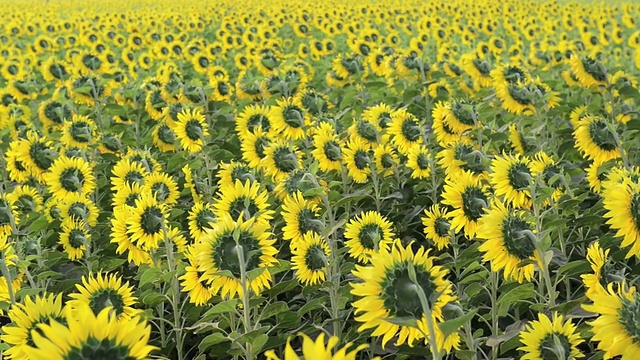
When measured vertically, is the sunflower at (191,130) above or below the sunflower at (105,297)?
below

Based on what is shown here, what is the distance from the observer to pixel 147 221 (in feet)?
8.58

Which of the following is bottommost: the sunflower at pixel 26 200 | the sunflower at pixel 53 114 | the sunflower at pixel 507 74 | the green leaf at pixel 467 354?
the sunflower at pixel 53 114

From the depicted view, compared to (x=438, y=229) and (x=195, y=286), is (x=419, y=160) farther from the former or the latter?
(x=195, y=286)

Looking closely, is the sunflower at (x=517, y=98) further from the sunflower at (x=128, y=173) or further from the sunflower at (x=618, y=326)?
the sunflower at (x=618, y=326)

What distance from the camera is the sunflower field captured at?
1688 mm

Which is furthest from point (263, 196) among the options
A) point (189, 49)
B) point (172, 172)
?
point (189, 49)

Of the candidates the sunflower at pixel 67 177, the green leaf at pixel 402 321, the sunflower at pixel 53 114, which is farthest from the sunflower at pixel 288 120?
the green leaf at pixel 402 321

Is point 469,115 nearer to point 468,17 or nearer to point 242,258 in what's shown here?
point 242,258

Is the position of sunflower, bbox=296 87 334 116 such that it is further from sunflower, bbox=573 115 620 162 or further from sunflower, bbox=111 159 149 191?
sunflower, bbox=573 115 620 162

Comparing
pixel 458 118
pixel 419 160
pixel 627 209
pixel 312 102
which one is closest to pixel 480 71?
pixel 312 102

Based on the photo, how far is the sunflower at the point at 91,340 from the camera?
1.05 meters

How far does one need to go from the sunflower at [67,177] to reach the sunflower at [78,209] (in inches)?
8.0

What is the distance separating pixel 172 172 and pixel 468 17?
13058mm

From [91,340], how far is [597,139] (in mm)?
2823
